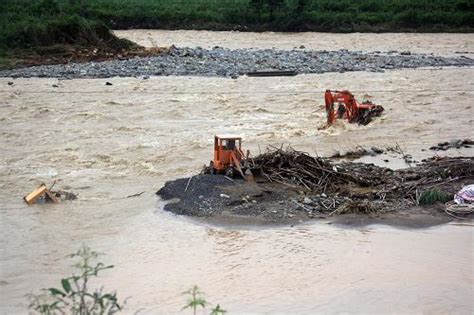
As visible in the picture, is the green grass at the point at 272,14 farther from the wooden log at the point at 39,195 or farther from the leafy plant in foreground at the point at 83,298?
the leafy plant in foreground at the point at 83,298

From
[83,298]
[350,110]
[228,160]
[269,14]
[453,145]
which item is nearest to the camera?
[83,298]

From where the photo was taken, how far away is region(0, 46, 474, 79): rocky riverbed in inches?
999

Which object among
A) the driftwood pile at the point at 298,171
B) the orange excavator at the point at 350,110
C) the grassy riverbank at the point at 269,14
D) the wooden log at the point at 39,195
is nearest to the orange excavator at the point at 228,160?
the driftwood pile at the point at 298,171

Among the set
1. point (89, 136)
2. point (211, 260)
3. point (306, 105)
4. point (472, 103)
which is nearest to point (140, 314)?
point (211, 260)

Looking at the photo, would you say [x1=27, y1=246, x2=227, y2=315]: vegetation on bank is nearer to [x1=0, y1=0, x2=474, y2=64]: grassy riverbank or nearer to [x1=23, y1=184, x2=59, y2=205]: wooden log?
[x1=23, y1=184, x2=59, y2=205]: wooden log

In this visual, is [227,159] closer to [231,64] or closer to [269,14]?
[231,64]

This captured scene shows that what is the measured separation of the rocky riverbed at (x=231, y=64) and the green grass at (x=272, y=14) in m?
12.4

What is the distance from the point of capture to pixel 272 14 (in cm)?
4412

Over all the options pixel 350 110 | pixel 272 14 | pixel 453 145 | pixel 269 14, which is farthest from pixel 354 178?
pixel 269 14

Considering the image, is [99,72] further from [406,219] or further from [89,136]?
[406,219]

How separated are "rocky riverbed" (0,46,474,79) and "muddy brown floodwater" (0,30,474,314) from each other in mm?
2224

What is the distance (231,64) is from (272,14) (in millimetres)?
18654

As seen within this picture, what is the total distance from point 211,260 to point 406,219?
127 inches

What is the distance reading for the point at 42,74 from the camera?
25.4m
